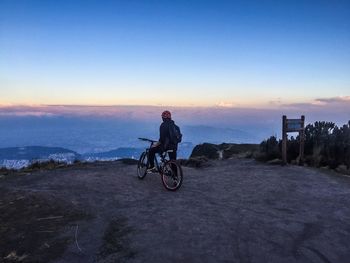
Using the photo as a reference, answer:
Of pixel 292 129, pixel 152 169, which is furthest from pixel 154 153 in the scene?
pixel 292 129

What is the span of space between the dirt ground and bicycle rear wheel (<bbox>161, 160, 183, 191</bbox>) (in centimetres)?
25

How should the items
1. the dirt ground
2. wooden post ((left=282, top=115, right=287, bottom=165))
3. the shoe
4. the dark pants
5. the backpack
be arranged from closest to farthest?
the dirt ground → the backpack → the dark pants → the shoe → wooden post ((left=282, top=115, right=287, bottom=165))

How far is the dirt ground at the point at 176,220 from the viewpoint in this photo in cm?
658

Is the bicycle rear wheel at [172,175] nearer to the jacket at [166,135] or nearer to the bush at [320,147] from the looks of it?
the jacket at [166,135]

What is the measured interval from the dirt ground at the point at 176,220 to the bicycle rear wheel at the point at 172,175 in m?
0.25

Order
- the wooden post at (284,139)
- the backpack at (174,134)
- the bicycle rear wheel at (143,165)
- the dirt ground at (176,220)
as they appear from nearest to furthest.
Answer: the dirt ground at (176,220), the backpack at (174,134), the bicycle rear wheel at (143,165), the wooden post at (284,139)

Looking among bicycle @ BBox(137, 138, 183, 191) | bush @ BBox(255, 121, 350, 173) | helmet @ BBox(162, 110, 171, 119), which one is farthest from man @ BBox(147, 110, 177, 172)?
bush @ BBox(255, 121, 350, 173)

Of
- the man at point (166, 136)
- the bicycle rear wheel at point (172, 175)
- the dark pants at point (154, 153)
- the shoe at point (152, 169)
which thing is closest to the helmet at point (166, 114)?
the man at point (166, 136)

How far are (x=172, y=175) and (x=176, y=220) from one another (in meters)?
3.65

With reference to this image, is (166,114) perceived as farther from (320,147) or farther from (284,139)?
(320,147)

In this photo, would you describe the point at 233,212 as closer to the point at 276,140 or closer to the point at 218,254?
the point at 218,254

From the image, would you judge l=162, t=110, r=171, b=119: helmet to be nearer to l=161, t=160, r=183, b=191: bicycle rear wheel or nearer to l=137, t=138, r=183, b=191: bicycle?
l=137, t=138, r=183, b=191: bicycle

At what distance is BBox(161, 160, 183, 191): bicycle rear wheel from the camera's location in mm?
11758

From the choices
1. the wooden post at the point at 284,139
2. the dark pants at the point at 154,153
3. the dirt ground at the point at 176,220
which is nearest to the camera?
the dirt ground at the point at 176,220
